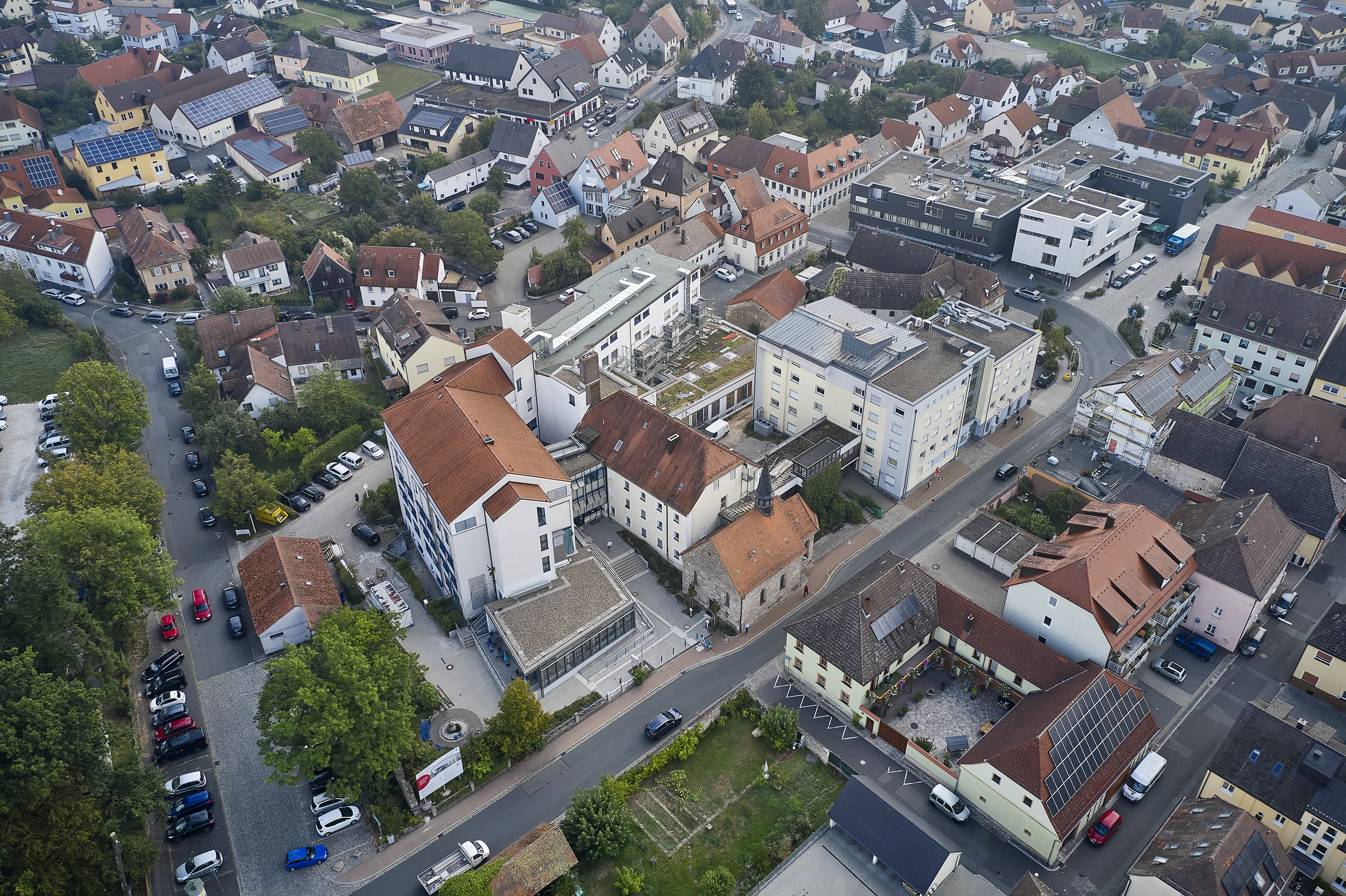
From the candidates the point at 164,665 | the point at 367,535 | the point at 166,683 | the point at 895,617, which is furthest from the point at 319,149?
the point at 895,617

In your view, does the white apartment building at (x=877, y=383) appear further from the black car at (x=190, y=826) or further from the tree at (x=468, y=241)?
the black car at (x=190, y=826)

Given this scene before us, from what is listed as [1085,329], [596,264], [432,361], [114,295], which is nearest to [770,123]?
[596,264]

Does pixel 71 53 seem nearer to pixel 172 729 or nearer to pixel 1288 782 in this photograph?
pixel 172 729

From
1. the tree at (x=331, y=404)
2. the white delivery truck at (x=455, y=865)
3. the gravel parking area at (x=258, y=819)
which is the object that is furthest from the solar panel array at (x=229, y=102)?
the white delivery truck at (x=455, y=865)

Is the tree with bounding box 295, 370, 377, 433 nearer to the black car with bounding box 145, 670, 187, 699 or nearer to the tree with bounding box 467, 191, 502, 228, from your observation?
the black car with bounding box 145, 670, 187, 699

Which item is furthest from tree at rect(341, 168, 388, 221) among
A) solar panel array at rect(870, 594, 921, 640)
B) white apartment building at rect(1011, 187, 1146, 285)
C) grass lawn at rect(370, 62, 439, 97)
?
solar panel array at rect(870, 594, 921, 640)

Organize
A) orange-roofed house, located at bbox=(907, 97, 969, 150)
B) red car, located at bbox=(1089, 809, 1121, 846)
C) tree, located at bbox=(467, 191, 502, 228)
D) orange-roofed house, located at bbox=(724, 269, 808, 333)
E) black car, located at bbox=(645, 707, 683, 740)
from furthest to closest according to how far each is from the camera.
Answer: orange-roofed house, located at bbox=(907, 97, 969, 150), tree, located at bbox=(467, 191, 502, 228), orange-roofed house, located at bbox=(724, 269, 808, 333), black car, located at bbox=(645, 707, 683, 740), red car, located at bbox=(1089, 809, 1121, 846)
